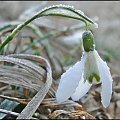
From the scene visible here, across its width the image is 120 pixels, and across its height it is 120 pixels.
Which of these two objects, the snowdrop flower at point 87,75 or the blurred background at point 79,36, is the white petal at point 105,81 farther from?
the blurred background at point 79,36

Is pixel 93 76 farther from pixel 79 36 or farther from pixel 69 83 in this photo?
pixel 79 36

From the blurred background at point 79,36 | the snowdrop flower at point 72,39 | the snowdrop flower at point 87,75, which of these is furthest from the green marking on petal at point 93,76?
the snowdrop flower at point 72,39

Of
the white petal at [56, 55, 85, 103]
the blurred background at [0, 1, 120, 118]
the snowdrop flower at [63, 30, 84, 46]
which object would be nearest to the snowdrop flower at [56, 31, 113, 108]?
the white petal at [56, 55, 85, 103]

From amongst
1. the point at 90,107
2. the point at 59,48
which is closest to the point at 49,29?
the point at 59,48

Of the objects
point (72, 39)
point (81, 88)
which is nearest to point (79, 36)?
point (72, 39)

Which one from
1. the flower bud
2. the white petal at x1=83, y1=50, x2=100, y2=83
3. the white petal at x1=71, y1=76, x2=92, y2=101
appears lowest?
the white petal at x1=71, y1=76, x2=92, y2=101

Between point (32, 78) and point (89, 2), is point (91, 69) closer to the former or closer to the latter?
point (32, 78)

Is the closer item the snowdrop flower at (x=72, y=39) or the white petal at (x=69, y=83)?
the white petal at (x=69, y=83)

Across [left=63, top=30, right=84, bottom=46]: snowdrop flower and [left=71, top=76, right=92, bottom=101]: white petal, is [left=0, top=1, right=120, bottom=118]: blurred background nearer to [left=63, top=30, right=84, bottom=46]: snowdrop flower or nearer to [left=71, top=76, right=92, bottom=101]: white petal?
[left=63, top=30, right=84, bottom=46]: snowdrop flower
